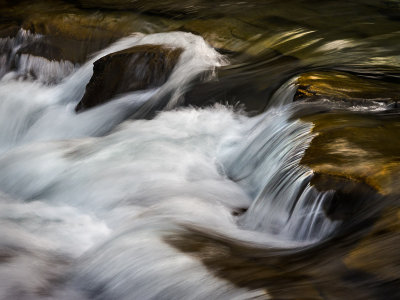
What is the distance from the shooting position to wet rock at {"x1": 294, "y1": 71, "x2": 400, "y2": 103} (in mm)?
4926

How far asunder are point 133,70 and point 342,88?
A: 2.43m

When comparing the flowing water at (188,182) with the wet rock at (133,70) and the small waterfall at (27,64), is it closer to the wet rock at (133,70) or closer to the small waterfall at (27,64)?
the small waterfall at (27,64)

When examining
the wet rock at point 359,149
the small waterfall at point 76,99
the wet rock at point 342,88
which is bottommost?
the small waterfall at point 76,99

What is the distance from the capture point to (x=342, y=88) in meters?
5.11

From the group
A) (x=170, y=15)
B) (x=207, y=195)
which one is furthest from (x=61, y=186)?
(x=170, y=15)

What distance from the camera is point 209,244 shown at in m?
3.44

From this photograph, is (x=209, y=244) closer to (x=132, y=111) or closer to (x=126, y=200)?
(x=126, y=200)

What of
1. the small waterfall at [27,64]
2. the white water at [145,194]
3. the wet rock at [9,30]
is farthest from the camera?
the wet rock at [9,30]

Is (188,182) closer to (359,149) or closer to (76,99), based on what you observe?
(359,149)

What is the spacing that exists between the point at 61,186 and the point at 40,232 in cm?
86

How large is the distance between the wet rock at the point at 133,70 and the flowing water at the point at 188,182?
0.41 feet

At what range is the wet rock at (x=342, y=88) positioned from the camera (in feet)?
16.2

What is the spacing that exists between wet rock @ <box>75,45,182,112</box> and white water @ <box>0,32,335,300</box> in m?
0.12

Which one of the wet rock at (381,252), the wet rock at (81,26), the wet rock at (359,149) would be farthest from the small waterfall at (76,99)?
the wet rock at (381,252)
